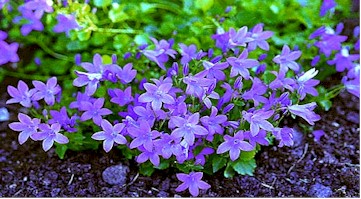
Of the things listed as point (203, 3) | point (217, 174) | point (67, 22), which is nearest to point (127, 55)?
point (67, 22)

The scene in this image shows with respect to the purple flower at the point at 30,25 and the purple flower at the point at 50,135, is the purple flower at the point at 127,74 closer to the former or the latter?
the purple flower at the point at 50,135

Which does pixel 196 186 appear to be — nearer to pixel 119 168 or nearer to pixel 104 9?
pixel 119 168

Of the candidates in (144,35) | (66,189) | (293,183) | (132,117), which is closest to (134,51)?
(144,35)

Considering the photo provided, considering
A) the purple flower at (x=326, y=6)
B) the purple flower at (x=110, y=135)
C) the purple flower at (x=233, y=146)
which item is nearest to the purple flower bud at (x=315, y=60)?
the purple flower at (x=326, y=6)

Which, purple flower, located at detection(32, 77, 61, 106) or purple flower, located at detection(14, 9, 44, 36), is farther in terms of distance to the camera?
purple flower, located at detection(14, 9, 44, 36)

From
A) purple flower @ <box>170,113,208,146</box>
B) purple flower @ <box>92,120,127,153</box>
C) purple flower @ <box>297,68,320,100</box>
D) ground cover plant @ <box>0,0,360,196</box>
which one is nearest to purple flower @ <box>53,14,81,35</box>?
ground cover plant @ <box>0,0,360,196</box>

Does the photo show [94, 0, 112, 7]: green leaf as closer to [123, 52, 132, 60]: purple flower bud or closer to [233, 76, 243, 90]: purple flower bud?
[123, 52, 132, 60]: purple flower bud

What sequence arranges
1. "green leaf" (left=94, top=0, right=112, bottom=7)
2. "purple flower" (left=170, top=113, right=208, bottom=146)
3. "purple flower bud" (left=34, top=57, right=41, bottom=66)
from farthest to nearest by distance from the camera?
"purple flower bud" (left=34, top=57, right=41, bottom=66) < "green leaf" (left=94, top=0, right=112, bottom=7) < "purple flower" (left=170, top=113, right=208, bottom=146)
